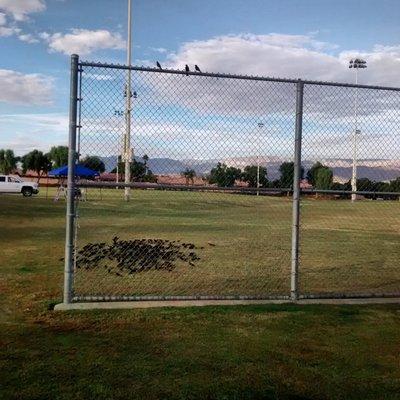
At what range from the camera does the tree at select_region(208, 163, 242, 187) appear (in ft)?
21.9

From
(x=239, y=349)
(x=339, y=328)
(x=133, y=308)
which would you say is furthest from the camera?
(x=133, y=308)

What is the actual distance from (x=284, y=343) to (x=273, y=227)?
43.3 feet

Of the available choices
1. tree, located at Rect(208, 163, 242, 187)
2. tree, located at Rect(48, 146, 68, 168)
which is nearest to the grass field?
tree, located at Rect(208, 163, 242, 187)

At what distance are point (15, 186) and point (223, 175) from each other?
38.0 meters

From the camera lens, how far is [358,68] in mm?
56188

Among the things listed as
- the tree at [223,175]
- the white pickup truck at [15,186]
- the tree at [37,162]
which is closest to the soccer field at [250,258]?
the tree at [223,175]

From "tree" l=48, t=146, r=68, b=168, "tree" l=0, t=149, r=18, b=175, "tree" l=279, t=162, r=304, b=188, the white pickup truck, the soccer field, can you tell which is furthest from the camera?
"tree" l=0, t=149, r=18, b=175

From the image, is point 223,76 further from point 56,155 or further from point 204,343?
point 56,155

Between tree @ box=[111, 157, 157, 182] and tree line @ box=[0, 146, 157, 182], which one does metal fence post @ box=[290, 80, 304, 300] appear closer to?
tree @ box=[111, 157, 157, 182]

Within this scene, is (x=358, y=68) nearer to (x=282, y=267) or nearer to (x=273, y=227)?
(x=273, y=227)

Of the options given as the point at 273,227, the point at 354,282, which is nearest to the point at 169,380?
the point at 354,282

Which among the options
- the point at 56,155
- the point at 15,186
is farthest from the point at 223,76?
the point at 56,155

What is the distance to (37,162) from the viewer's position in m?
116

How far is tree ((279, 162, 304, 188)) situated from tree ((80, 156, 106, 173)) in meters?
2.29
